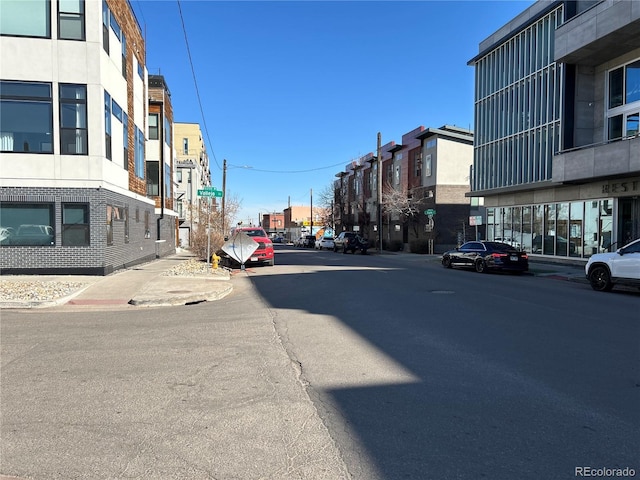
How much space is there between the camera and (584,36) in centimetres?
1931

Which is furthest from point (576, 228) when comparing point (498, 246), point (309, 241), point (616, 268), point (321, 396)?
point (309, 241)

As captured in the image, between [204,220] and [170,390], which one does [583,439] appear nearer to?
[170,390]

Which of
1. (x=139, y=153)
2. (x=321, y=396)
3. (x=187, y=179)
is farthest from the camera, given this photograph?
(x=187, y=179)

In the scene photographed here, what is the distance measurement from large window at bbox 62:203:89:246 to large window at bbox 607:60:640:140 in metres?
21.6

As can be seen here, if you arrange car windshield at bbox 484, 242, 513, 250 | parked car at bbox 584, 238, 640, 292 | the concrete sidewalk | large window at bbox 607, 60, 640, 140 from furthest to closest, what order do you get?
car windshield at bbox 484, 242, 513, 250 → large window at bbox 607, 60, 640, 140 → parked car at bbox 584, 238, 640, 292 → the concrete sidewalk

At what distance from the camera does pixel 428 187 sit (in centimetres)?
3741

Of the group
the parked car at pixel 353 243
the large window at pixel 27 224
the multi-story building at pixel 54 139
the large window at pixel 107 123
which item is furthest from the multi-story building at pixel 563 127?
the large window at pixel 27 224

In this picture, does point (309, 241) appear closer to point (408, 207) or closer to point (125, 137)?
point (408, 207)

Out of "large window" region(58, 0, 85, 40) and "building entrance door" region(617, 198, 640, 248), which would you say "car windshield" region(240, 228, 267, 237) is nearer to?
"large window" region(58, 0, 85, 40)

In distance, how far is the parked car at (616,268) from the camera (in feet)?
41.8

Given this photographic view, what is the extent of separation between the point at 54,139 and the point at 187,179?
36134mm

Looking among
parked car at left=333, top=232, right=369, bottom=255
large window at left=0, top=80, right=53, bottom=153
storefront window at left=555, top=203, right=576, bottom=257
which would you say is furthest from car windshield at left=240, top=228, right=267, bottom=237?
storefront window at left=555, top=203, right=576, bottom=257

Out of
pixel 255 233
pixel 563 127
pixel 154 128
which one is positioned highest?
pixel 154 128

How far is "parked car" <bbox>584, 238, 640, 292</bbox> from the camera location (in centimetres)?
1274
